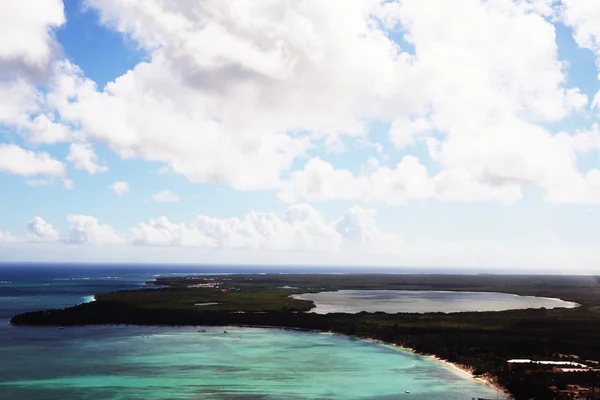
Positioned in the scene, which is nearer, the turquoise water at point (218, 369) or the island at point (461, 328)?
the turquoise water at point (218, 369)

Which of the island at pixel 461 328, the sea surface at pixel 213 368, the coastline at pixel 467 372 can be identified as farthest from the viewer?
the island at pixel 461 328

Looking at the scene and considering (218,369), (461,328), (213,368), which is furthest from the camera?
(461,328)

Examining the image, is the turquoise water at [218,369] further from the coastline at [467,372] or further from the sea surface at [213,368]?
the coastline at [467,372]

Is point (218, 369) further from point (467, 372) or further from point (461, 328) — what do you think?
point (461, 328)

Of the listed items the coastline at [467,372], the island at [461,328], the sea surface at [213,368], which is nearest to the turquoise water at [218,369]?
the sea surface at [213,368]

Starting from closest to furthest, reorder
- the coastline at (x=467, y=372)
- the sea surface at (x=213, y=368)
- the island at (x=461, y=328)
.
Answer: the sea surface at (x=213, y=368), the coastline at (x=467, y=372), the island at (x=461, y=328)

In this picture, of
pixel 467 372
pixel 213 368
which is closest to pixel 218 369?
pixel 213 368

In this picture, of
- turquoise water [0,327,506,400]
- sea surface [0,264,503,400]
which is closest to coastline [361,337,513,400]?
sea surface [0,264,503,400]

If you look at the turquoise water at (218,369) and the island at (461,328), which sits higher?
the island at (461,328)

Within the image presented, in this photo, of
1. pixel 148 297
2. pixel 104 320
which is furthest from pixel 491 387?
pixel 148 297

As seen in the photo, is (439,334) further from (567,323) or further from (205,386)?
(205,386)
